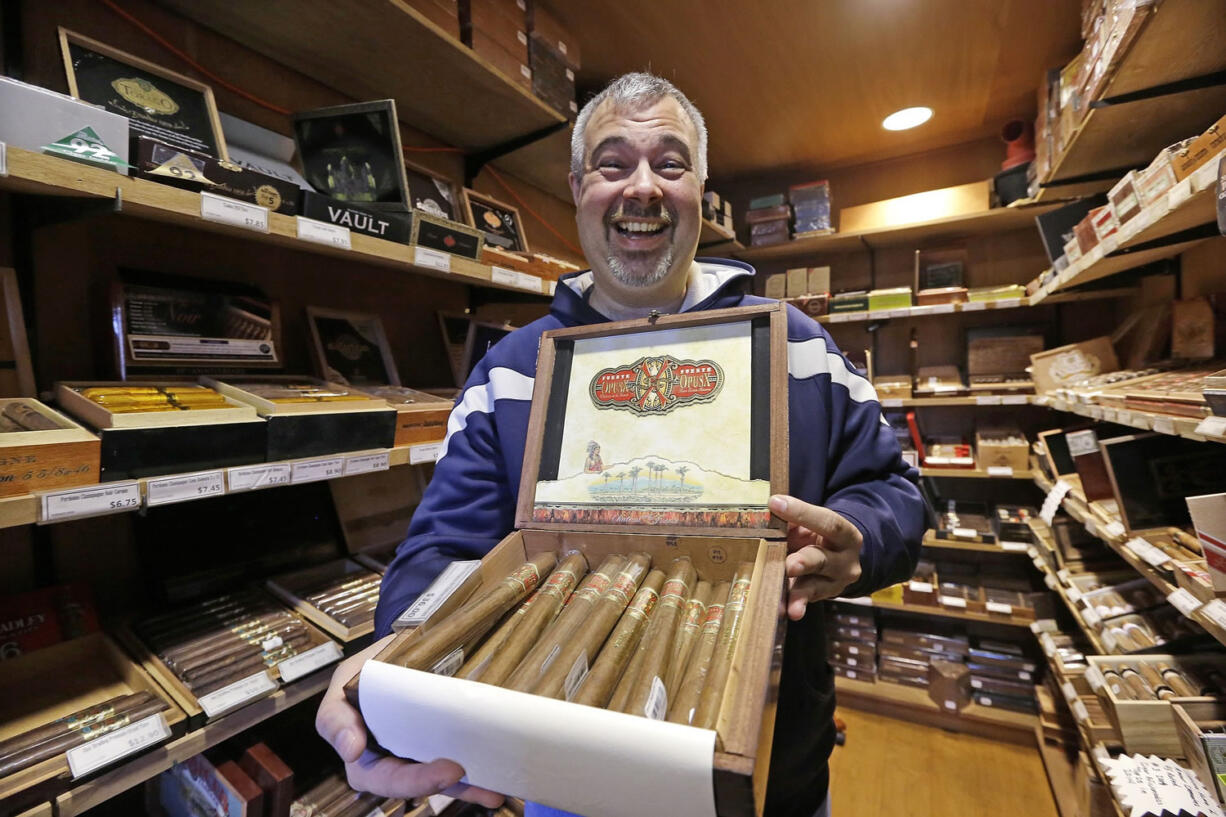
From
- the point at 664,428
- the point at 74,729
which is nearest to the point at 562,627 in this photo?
the point at 664,428

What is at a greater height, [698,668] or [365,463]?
[365,463]

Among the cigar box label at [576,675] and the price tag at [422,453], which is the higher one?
the price tag at [422,453]

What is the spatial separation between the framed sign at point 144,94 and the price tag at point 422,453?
769 mm

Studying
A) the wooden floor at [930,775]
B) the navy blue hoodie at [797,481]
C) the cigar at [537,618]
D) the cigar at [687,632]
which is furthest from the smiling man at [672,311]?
the wooden floor at [930,775]

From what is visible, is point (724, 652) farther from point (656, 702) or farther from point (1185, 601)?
point (1185, 601)

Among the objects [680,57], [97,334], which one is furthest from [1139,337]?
[97,334]

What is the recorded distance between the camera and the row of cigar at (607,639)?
1.70 ft

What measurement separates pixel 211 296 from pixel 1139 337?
3.03 meters

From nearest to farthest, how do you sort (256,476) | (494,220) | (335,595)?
1. (256,476)
2. (335,595)
3. (494,220)

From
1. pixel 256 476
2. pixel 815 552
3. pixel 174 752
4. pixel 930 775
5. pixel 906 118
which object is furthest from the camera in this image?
pixel 906 118

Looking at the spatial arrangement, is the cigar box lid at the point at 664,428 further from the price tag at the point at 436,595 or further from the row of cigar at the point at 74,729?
the row of cigar at the point at 74,729

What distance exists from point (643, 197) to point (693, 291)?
0.23 meters

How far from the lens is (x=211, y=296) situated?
4.27ft

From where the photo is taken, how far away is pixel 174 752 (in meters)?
0.97
